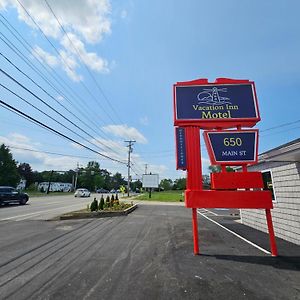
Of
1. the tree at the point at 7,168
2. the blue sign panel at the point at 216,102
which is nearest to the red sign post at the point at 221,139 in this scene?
the blue sign panel at the point at 216,102

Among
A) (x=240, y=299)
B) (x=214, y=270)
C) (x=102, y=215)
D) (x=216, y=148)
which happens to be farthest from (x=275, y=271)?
(x=102, y=215)

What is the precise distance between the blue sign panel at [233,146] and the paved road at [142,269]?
2632 mm

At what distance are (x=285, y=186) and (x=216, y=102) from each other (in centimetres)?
429

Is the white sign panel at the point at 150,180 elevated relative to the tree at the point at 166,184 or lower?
lower

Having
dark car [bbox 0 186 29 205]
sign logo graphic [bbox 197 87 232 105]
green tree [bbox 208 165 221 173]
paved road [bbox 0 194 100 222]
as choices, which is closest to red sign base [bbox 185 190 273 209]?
green tree [bbox 208 165 221 173]

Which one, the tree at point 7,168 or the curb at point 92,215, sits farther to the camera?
the tree at point 7,168

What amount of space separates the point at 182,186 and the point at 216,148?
403 feet

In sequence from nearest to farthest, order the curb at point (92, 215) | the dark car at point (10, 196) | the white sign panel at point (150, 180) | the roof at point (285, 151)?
the roof at point (285, 151) → the curb at point (92, 215) → the dark car at point (10, 196) → the white sign panel at point (150, 180)

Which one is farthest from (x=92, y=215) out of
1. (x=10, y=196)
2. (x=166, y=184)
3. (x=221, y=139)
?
(x=166, y=184)

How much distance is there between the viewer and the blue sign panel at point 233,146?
6.94m

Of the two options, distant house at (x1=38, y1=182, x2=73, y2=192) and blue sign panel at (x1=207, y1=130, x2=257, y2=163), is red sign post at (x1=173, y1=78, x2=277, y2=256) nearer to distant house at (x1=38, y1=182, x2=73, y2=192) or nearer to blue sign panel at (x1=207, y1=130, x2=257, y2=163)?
blue sign panel at (x1=207, y1=130, x2=257, y2=163)

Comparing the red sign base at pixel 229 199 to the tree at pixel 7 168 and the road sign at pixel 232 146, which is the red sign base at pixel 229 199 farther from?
the tree at pixel 7 168

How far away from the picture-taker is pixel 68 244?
24.6ft

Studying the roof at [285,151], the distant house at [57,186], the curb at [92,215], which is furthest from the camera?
the distant house at [57,186]
